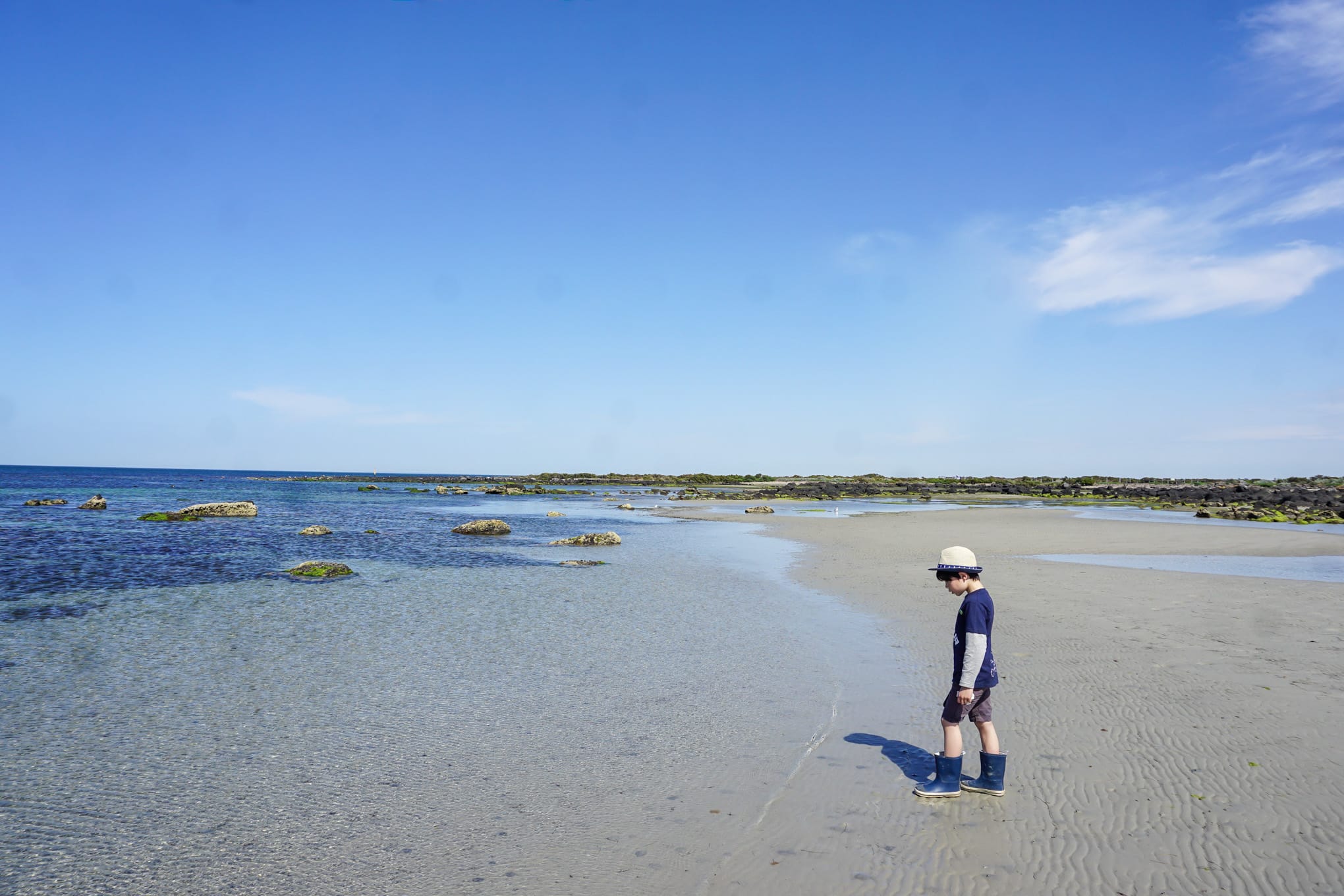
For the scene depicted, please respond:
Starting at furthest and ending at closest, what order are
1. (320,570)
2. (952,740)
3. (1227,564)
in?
(1227,564)
(320,570)
(952,740)

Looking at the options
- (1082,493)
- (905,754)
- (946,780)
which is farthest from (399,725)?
(1082,493)

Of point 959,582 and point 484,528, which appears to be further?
point 484,528

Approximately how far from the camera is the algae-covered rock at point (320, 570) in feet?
71.0

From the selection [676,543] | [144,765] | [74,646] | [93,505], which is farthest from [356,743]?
[93,505]

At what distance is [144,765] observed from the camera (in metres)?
7.92

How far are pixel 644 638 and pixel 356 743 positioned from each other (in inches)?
263

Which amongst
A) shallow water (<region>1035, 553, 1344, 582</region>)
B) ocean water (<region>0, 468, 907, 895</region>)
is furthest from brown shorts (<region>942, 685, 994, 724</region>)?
shallow water (<region>1035, 553, 1344, 582</region>)

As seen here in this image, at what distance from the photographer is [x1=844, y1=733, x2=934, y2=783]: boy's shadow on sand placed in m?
7.94

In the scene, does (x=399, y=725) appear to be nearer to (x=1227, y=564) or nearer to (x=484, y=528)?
(x=1227, y=564)

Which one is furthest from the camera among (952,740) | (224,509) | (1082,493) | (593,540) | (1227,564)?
(1082,493)

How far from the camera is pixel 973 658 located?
7.27 m

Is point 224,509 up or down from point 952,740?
up

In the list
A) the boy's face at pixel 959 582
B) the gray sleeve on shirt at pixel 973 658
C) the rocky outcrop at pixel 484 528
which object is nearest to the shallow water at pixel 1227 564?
the boy's face at pixel 959 582

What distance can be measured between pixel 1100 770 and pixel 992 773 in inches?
61.5
